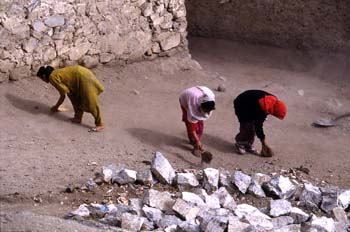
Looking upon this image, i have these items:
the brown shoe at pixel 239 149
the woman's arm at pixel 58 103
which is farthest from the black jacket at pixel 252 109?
the woman's arm at pixel 58 103

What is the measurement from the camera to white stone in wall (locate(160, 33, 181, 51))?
9242 millimetres

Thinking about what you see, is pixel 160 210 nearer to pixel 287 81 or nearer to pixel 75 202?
pixel 75 202

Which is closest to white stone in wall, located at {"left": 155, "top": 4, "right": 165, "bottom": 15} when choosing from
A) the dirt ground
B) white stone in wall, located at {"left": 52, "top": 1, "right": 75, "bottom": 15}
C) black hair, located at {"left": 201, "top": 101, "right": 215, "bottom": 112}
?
the dirt ground

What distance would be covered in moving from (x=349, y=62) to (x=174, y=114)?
3.55m

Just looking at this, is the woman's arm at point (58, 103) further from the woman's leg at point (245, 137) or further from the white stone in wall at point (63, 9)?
the woman's leg at point (245, 137)

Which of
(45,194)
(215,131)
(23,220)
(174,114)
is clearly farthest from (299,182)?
(23,220)

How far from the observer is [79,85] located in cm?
722

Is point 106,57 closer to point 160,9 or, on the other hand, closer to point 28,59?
point 160,9

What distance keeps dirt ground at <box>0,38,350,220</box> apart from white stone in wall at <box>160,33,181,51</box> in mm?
171

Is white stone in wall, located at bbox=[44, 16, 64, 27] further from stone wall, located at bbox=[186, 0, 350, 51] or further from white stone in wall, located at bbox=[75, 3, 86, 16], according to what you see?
stone wall, located at bbox=[186, 0, 350, 51]

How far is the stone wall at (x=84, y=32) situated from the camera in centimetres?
762

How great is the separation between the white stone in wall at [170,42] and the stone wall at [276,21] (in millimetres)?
1719

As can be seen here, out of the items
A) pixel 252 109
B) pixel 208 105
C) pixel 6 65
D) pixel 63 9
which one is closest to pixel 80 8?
pixel 63 9

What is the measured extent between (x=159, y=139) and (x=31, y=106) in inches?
56.0
